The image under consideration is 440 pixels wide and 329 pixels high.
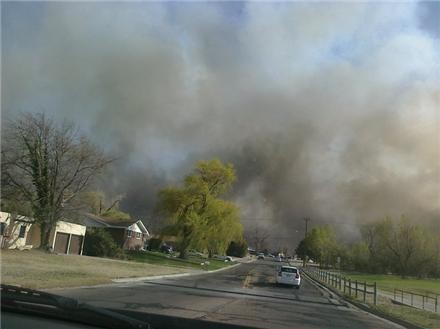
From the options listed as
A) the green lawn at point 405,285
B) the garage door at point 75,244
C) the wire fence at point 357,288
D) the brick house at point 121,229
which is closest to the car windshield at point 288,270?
the wire fence at point 357,288

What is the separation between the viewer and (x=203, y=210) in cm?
5862

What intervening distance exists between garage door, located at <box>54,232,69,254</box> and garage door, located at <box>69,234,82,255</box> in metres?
0.78

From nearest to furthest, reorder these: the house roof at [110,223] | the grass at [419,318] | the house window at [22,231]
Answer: the grass at [419,318], the house window at [22,231], the house roof at [110,223]

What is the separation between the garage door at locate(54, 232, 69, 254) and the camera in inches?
1942

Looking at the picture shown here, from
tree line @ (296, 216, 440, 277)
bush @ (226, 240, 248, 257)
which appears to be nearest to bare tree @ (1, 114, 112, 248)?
tree line @ (296, 216, 440, 277)

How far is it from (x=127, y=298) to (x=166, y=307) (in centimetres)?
214

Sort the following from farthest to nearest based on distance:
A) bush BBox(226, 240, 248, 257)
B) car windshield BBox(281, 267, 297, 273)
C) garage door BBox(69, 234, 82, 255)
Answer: bush BBox(226, 240, 248, 257)
garage door BBox(69, 234, 82, 255)
car windshield BBox(281, 267, 297, 273)

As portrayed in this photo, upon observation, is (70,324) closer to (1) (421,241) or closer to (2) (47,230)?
(2) (47,230)

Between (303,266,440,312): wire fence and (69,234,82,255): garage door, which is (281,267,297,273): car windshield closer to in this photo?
(303,266,440,312): wire fence

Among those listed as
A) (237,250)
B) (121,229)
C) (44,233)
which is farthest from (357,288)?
(237,250)

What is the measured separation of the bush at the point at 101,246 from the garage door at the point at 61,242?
2629mm

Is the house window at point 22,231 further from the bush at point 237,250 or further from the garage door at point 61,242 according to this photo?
the bush at point 237,250

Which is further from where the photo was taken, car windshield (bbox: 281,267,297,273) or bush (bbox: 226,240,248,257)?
bush (bbox: 226,240,248,257)

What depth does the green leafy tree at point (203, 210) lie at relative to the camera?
57188 millimetres
